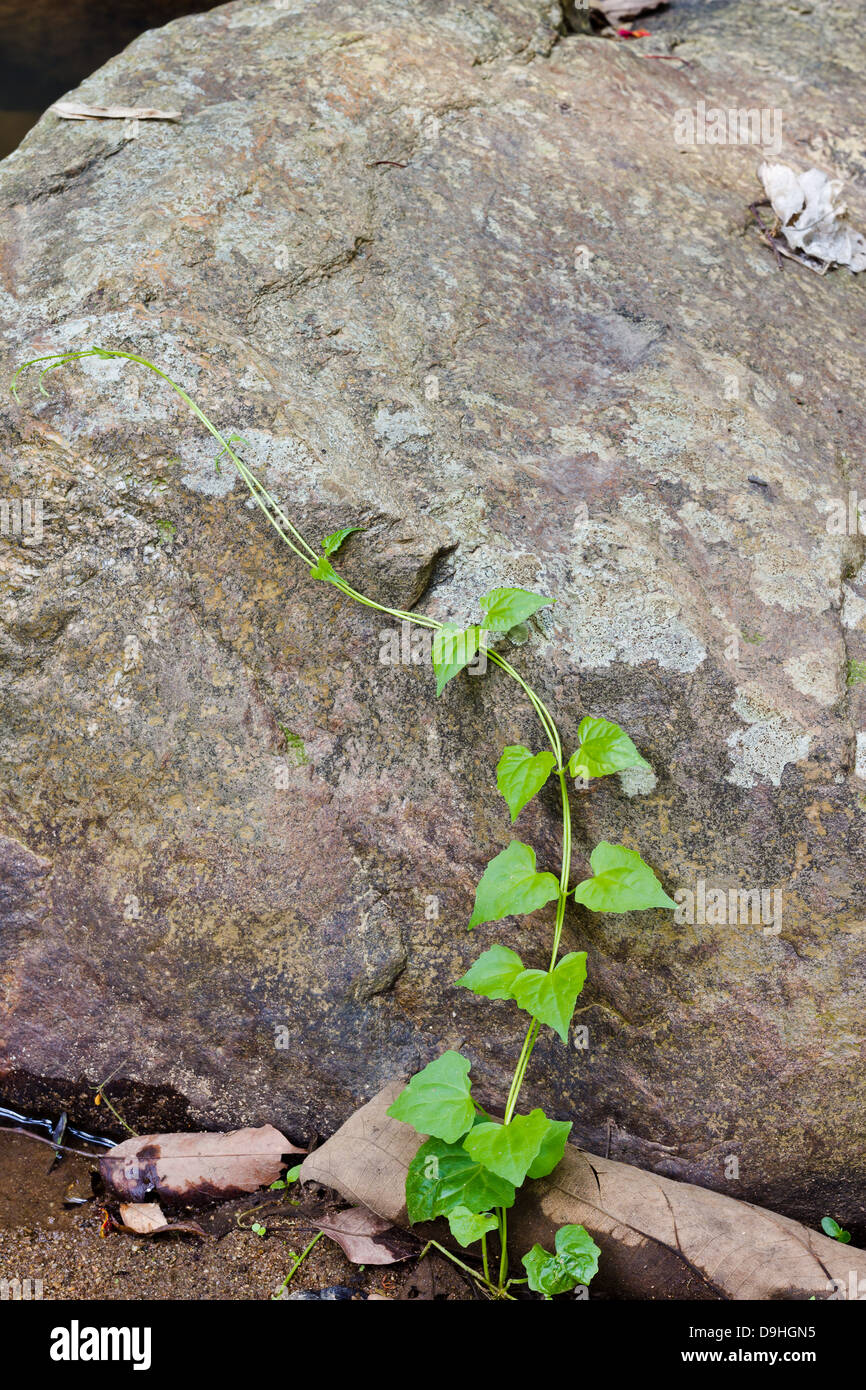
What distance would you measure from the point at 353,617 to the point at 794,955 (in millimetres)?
1088

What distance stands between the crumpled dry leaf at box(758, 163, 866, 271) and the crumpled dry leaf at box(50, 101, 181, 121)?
1691mm

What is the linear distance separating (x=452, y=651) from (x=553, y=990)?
64cm

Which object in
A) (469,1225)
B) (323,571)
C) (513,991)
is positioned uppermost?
(323,571)

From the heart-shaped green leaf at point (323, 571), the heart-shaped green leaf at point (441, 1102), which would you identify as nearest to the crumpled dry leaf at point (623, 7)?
the heart-shaped green leaf at point (323, 571)

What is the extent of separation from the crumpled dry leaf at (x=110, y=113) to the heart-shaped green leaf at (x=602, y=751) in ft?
6.39

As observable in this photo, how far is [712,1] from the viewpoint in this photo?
3.86 meters

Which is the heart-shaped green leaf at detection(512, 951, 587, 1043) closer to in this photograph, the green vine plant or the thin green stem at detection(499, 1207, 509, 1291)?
the green vine plant

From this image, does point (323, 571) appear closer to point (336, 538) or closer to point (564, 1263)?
point (336, 538)

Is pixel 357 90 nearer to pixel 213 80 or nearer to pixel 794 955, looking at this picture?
pixel 213 80

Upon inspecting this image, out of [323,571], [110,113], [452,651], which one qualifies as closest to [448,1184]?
[452,651]

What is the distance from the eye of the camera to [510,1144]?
174 cm

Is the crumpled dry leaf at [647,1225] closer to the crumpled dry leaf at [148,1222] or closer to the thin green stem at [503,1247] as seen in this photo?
the thin green stem at [503,1247]

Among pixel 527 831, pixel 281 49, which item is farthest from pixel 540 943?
pixel 281 49

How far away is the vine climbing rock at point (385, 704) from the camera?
194 cm
